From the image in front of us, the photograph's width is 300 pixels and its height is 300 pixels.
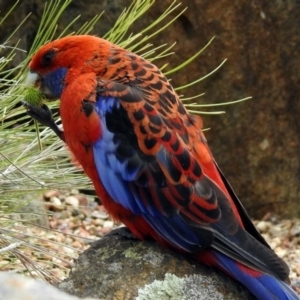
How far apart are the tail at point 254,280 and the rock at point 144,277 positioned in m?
0.05

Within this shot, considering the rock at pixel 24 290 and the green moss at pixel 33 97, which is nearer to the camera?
the rock at pixel 24 290

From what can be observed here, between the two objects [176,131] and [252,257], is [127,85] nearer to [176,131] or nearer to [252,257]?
[176,131]

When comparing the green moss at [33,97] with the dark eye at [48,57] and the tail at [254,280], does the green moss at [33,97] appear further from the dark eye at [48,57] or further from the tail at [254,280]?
the tail at [254,280]

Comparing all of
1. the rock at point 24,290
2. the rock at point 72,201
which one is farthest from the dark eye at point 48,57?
the rock at point 72,201

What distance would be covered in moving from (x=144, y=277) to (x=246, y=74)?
8.43 ft

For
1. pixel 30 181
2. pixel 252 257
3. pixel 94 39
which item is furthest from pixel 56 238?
pixel 252 257

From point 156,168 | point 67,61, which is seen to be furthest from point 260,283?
point 67,61

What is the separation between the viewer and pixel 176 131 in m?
2.55

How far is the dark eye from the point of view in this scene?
280 cm

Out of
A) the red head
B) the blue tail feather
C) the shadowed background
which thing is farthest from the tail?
the shadowed background

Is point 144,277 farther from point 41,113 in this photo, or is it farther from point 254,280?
point 41,113

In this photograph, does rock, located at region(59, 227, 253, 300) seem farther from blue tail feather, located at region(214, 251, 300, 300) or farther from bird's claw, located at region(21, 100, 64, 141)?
bird's claw, located at region(21, 100, 64, 141)

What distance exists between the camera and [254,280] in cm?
240

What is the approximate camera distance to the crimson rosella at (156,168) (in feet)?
7.97
